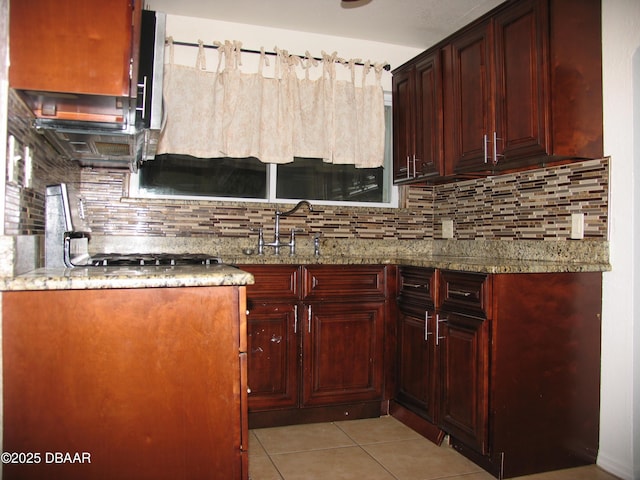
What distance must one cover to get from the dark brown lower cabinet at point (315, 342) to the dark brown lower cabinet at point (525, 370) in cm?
61

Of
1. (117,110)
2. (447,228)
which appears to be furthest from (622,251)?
(117,110)

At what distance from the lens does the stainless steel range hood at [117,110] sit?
1.71 meters

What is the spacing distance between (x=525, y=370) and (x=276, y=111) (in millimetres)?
2108

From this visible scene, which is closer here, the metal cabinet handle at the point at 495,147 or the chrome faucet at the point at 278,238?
the metal cabinet handle at the point at 495,147

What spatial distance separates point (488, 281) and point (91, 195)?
2306mm

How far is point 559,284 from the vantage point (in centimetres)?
228

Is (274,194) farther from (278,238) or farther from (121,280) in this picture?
(121,280)

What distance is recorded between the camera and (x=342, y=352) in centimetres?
289

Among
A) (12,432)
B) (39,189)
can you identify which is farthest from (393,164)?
(12,432)

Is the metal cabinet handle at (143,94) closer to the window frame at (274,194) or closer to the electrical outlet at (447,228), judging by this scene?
the window frame at (274,194)

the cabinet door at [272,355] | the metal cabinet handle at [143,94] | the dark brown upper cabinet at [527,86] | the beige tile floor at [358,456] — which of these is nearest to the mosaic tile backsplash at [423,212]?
the dark brown upper cabinet at [527,86]

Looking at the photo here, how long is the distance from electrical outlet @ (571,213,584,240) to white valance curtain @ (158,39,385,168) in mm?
1382

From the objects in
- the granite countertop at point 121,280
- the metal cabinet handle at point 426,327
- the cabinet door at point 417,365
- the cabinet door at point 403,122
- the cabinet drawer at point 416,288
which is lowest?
the cabinet door at point 417,365

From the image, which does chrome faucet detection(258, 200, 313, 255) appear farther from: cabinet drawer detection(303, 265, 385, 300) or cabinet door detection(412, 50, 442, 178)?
cabinet door detection(412, 50, 442, 178)
